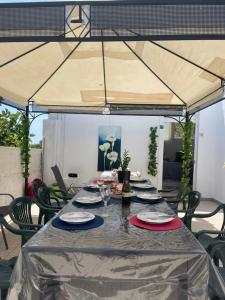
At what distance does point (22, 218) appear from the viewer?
2.83 meters

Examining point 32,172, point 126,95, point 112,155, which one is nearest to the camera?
point 126,95

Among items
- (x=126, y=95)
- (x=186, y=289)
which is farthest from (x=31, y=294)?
(x=126, y=95)

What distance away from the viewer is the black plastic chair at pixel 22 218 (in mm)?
2275

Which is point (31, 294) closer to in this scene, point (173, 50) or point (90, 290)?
point (90, 290)

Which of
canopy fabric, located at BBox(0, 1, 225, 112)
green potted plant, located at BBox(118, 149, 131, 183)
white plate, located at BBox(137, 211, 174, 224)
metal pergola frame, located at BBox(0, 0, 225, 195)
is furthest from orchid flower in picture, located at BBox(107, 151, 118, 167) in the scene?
white plate, located at BBox(137, 211, 174, 224)

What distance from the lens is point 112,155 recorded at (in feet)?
29.0

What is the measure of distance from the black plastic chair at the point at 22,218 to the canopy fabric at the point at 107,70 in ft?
5.10

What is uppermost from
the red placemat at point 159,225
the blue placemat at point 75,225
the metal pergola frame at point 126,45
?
the metal pergola frame at point 126,45

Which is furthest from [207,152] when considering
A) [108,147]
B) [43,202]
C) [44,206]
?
[44,206]

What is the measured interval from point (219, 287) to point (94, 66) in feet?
11.5

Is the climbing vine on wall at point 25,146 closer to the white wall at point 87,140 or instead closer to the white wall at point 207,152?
the white wall at point 87,140

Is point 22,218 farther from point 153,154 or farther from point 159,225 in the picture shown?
point 153,154

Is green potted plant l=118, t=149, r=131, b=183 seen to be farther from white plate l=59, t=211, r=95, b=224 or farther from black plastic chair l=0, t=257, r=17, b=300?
black plastic chair l=0, t=257, r=17, b=300

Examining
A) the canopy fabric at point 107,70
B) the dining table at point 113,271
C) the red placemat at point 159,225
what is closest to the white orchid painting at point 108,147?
the canopy fabric at point 107,70
